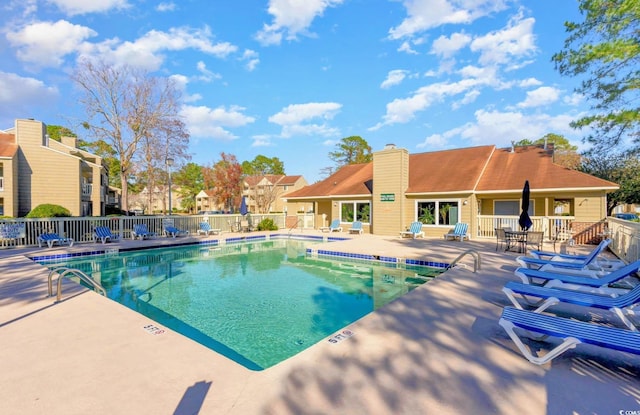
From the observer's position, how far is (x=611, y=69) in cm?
1352

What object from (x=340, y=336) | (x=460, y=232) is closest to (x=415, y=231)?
(x=460, y=232)

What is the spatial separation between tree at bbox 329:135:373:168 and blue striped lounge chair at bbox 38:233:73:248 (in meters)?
39.5

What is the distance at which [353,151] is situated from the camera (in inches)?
1933

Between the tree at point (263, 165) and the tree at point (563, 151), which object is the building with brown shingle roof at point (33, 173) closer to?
the tree at point (263, 165)

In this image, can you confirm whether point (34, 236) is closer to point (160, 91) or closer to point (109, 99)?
point (109, 99)

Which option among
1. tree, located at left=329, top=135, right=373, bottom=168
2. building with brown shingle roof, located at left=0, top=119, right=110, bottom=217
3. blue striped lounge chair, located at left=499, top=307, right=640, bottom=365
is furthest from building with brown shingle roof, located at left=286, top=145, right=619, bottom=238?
tree, located at left=329, top=135, right=373, bottom=168

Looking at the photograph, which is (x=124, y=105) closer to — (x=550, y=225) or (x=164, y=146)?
(x=164, y=146)

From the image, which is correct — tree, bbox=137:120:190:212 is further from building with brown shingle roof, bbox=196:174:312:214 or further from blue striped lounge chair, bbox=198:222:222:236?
building with brown shingle roof, bbox=196:174:312:214

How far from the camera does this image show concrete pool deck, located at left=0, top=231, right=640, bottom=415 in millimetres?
2488

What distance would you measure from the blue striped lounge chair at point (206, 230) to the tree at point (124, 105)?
7.67 meters

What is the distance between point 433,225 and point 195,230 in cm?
1469

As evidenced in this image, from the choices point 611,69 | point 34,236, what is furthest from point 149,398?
point 611,69

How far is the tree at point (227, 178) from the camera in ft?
130

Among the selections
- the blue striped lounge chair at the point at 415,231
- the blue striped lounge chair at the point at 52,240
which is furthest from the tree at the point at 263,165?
the blue striped lounge chair at the point at 415,231
